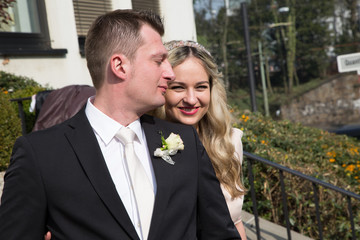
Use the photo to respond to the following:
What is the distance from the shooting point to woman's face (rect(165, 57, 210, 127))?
2.45 meters

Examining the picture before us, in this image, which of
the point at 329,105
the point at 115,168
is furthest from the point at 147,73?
the point at 329,105

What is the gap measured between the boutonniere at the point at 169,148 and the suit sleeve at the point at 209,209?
131 mm

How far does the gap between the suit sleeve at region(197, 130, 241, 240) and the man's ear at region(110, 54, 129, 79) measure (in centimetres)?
47

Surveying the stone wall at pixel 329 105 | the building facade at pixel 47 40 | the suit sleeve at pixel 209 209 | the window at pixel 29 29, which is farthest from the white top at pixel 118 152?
the stone wall at pixel 329 105

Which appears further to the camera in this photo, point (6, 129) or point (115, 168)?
point (6, 129)

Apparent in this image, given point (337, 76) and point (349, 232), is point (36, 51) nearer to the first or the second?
point (349, 232)

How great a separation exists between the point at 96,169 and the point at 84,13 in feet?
25.1

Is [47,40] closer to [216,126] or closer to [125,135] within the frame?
[216,126]

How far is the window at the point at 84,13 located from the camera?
335 inches

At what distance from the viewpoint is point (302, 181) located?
17.2 ft

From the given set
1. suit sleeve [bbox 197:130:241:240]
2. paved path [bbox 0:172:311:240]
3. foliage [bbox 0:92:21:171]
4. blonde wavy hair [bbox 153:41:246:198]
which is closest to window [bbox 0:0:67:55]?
foliage [bbox 0:92:21:171]

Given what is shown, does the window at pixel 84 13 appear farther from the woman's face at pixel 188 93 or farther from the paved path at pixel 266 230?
the woman's face at pixel 188 93

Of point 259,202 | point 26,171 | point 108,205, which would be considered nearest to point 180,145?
point 108,205

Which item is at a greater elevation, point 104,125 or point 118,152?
point 104,125
